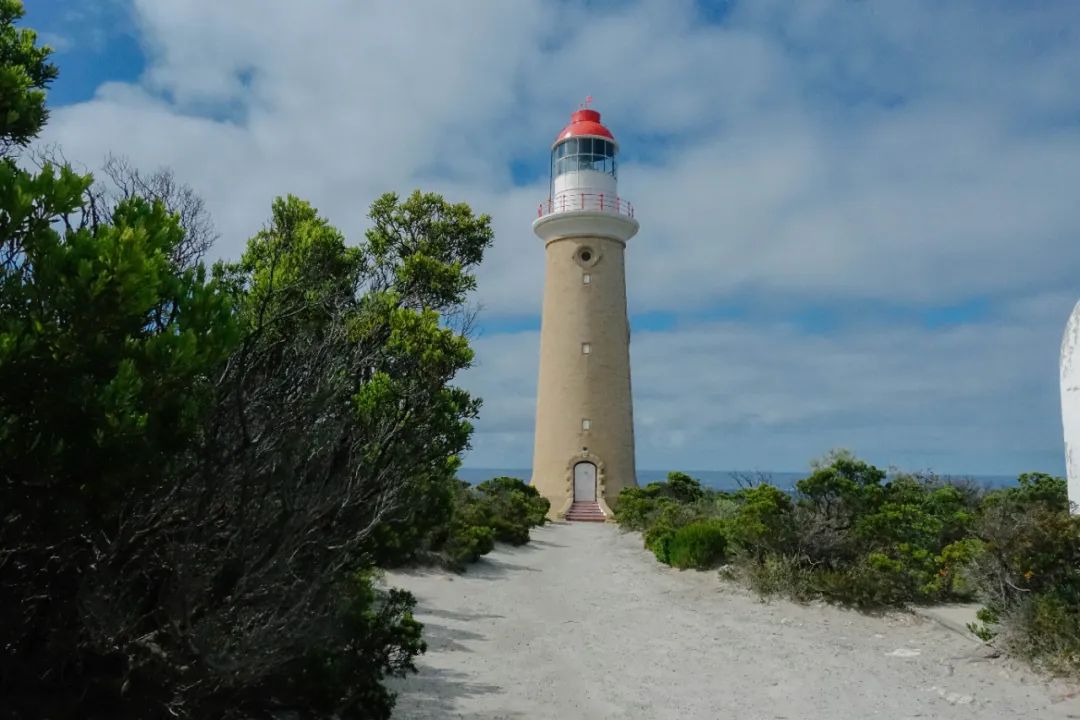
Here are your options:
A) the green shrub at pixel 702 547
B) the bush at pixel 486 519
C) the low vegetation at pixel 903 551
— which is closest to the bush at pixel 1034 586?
the low vegetation at pixel 903 551

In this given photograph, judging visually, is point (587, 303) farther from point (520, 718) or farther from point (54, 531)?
point (54, 531)

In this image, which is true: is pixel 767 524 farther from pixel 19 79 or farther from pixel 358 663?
pixel 19 79

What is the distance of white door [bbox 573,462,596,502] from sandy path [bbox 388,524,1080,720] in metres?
13.8

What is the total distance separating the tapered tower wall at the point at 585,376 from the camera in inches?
1086

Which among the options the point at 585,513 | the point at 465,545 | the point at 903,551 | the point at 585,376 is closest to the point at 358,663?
the point at 903,551

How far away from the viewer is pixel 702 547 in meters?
14.9

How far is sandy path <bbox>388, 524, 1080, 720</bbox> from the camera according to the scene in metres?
Result: 7.16

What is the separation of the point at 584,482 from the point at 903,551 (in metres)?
16.9

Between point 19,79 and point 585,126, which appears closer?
point 19,79

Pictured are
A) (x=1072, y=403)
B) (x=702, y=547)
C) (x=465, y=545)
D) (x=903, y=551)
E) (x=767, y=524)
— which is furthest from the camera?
(x=465, y=545)

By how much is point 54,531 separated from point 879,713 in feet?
22.9

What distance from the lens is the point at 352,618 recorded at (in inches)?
245

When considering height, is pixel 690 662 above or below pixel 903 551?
below

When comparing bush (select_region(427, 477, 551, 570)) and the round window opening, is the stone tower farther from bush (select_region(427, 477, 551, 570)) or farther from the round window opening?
the round window opening
